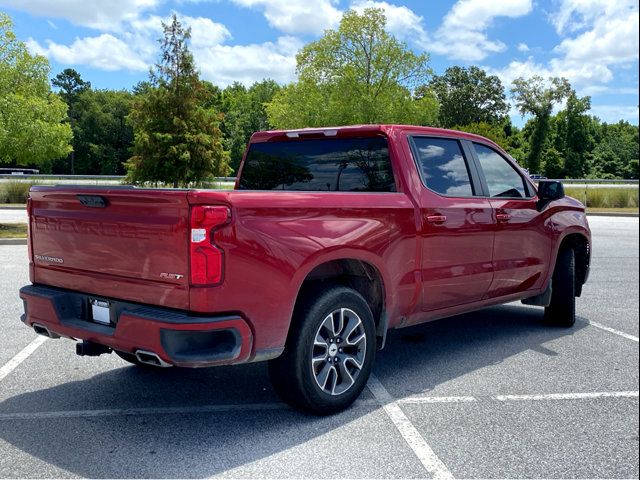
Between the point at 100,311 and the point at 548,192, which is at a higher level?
the point at 548,192

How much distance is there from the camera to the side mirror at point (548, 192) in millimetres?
5812

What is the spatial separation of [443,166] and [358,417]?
217 cm

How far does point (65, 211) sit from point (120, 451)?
1549 mm

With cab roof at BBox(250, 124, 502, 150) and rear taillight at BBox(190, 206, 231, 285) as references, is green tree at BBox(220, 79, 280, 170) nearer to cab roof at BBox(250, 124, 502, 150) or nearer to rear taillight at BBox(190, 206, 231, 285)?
cab roof at BBox(250, 124, 502, 150)

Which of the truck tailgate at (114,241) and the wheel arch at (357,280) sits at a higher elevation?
the truck tailgate at (114,241)

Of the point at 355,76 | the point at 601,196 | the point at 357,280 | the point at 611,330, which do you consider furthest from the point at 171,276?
the point at 355,76

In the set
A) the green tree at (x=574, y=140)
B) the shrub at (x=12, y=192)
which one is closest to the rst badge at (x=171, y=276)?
the shrub at (x=12, y=192)

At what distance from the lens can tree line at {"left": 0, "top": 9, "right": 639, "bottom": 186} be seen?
17.3 metres

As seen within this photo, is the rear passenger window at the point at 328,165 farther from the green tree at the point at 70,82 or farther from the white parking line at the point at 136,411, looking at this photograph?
the green tree at the point at 70,82

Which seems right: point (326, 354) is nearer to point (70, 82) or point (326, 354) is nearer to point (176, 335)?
point (176, 335)

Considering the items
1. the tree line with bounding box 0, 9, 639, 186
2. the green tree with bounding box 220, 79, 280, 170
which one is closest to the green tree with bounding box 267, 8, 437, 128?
the tree line with bounding box 0, 9, 639, 186

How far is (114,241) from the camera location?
3688mm

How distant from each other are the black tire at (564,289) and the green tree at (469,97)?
85.4m

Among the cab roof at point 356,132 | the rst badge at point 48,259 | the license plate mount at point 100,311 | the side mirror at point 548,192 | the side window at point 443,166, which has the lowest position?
the license plate mount at point 100,311
